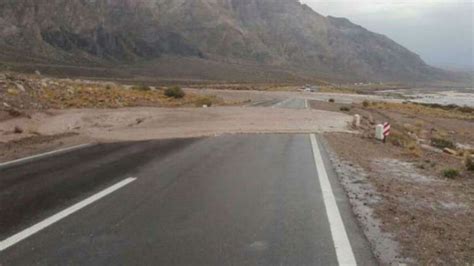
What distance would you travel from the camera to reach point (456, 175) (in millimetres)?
12227

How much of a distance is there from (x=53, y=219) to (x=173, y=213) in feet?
5.07

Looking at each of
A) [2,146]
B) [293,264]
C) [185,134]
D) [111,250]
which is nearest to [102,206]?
[111,250]

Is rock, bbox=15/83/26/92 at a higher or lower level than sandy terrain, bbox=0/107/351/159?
higher

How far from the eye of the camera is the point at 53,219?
7.49 metres

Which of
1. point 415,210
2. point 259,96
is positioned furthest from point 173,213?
point 259,96

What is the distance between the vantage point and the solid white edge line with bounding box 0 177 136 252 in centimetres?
650

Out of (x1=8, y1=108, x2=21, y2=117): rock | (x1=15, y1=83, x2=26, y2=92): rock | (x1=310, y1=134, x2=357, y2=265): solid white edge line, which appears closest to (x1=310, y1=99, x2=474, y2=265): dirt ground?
(x1=310, y1=134, x2=357, y2=265): solid white edge line

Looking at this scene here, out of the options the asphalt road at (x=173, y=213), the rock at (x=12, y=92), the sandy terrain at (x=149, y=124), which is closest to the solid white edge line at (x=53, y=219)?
the asphalt road at (x=173, y=213)

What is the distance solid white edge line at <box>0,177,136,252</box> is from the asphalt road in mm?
33

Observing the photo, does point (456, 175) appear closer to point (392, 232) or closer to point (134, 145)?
point (392, 232)

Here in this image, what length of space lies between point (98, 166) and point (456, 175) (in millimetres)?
7570

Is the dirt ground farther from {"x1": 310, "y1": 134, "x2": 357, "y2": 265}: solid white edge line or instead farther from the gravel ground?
{"x1": 310, "y1": 134, "x2": 357, "y2": 265}: solid white edge line

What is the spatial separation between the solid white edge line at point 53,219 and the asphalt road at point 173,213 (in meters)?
0.03

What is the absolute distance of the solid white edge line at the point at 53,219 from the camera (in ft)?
21.3
